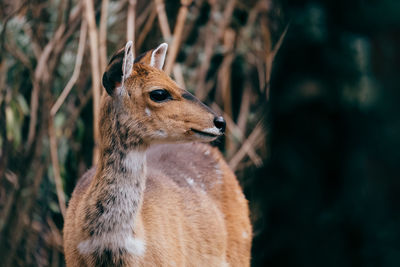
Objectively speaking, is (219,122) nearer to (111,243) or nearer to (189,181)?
(111,243)

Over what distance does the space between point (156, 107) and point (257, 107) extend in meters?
3.37

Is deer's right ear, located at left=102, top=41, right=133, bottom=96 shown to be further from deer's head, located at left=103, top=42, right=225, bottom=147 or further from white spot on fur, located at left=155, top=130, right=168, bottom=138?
white spot on fur, located at left=155, top=130, right=168, bottom=138

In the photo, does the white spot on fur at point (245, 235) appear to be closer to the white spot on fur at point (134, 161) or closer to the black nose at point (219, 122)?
the white spot on fur at point (134, 161)

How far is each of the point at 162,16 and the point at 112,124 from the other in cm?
181

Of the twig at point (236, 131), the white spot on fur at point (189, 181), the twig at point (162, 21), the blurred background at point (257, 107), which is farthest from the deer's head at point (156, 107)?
the twig at point (236, 131)

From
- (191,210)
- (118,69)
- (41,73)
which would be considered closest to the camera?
(118,69)

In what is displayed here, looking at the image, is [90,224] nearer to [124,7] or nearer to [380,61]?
[380,61]

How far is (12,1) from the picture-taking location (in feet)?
16.5

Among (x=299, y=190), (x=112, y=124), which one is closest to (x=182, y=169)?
(x=112, y=124)

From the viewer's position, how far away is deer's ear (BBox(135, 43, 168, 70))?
2.71 meters

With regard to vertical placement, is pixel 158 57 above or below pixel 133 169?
above

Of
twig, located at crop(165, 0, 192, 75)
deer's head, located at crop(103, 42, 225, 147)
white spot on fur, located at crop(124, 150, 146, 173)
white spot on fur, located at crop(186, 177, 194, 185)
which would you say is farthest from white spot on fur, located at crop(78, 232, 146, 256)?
twig, located at crop(165, 0, 192, 75)

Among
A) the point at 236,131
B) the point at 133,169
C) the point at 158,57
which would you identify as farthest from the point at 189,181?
the point at 236,131

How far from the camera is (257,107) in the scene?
584 cm
